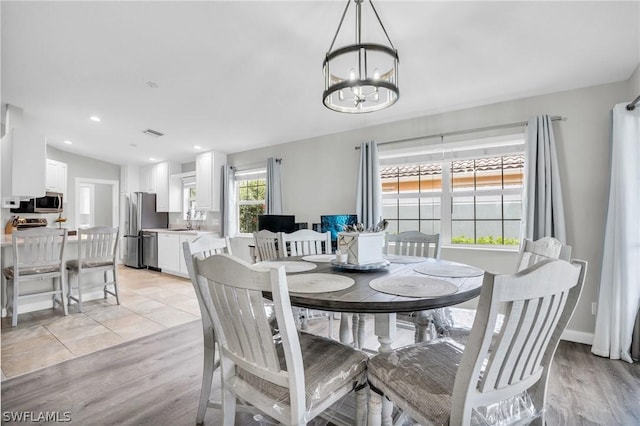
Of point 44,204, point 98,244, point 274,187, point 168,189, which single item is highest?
point 168,189

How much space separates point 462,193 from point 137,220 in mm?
6482

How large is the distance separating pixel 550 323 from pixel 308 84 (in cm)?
297

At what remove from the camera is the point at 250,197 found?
224 inches

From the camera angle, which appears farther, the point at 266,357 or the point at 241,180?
the point at 241,180

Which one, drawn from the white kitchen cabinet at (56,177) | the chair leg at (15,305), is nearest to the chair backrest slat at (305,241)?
the chair leg at (15,305)

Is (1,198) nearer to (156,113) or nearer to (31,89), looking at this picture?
(31,89)

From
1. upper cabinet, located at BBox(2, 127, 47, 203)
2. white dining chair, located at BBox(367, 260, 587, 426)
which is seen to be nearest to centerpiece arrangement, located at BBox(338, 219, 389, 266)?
white dining chair, located at BBox(367, 260, 587, 426)

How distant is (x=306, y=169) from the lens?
4719 millimetres

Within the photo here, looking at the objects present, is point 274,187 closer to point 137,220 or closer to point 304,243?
A: point 304,243

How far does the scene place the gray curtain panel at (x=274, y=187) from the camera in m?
4.93

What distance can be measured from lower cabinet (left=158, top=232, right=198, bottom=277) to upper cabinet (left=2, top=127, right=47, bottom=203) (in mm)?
2185

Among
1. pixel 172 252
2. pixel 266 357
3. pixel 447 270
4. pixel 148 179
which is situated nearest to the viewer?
pixel 266 357

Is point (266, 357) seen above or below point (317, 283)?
below

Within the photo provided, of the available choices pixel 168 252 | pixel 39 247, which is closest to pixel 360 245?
pixel 39 247
